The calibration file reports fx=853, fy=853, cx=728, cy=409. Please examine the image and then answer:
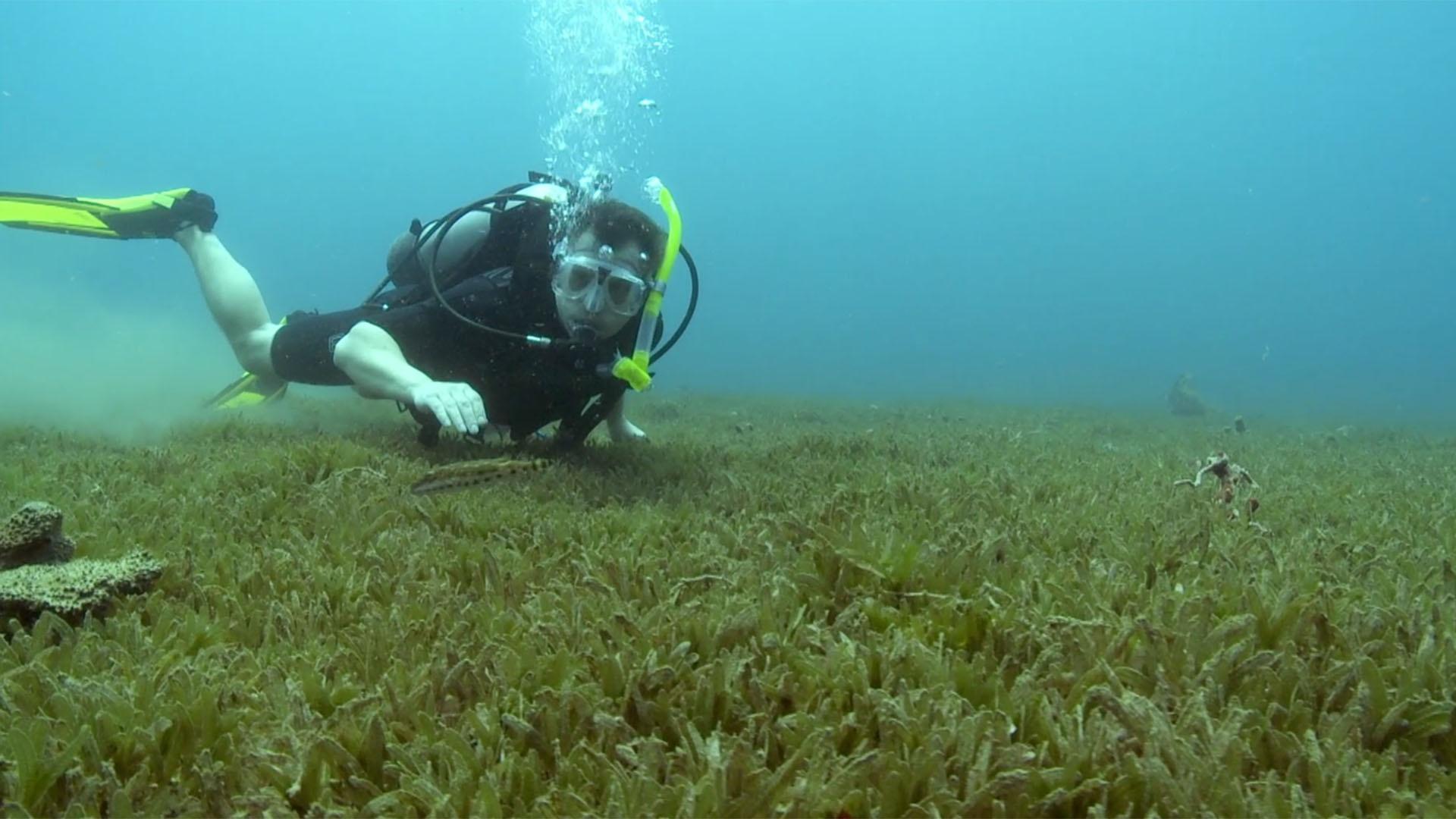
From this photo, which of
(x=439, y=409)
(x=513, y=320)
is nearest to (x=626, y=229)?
(x=513, y=320)

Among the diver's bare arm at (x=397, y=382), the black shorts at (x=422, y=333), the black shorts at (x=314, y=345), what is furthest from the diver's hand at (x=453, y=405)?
the black shorts at (x=314, y=345)

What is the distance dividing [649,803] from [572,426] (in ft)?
16.3

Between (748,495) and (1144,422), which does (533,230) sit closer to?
(748,495)

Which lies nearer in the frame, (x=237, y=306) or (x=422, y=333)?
(x=422, y=333)

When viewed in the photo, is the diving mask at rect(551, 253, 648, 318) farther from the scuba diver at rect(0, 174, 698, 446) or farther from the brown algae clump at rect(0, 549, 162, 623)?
the brown algae clump at rect(0, 549, 162, 623)

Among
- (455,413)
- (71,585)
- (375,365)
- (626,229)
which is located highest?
(626,229)

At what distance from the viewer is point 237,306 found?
8016mm

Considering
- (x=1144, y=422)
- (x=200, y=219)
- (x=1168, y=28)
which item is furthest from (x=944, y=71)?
(x=200, y=219)

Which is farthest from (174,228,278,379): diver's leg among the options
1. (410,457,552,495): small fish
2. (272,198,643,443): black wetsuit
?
(410,457,552,495): small fish

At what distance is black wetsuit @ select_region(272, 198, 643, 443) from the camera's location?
594cm

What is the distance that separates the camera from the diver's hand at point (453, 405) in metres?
4.79

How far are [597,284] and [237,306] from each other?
4.51 meters

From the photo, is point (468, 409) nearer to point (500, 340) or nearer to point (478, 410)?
point (478, 410)

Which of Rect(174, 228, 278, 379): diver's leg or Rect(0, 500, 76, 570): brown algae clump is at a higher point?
Rect(174, 228, 278, 379): diver's leg
